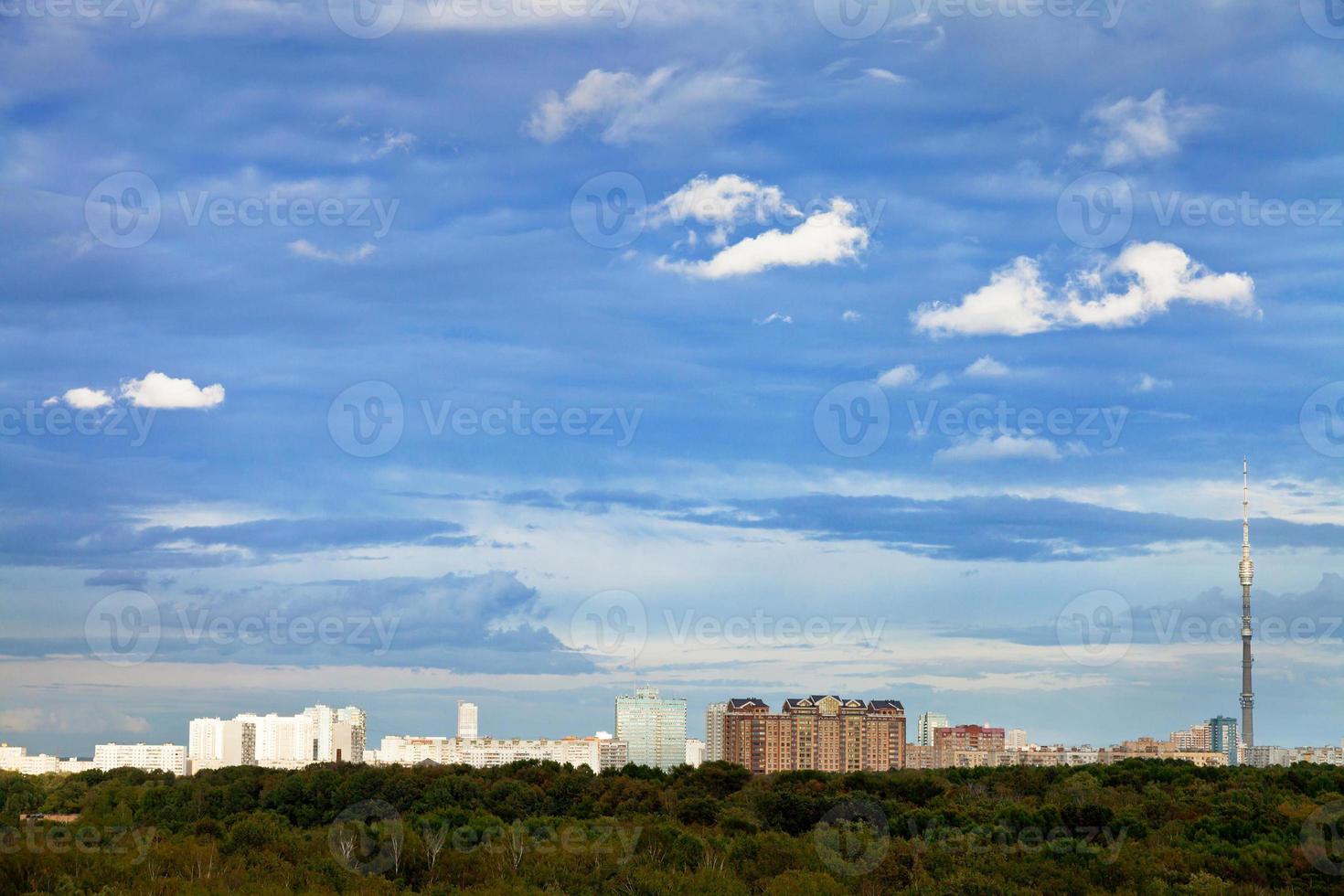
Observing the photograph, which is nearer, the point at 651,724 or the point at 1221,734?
the point at 651,724

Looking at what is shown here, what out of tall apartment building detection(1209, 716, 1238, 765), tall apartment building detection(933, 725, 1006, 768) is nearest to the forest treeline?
tall apartment building detection(933, 725, 1006, 768)

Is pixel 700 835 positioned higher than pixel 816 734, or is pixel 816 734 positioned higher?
A: pixel 700 835

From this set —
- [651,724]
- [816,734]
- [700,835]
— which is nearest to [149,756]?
[651,724]

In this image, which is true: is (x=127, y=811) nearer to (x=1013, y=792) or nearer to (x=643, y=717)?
(x=1013, y=792)

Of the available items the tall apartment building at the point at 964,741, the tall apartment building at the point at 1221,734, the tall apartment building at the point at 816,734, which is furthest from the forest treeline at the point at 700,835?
the tall apartment building at the point at 1221,734

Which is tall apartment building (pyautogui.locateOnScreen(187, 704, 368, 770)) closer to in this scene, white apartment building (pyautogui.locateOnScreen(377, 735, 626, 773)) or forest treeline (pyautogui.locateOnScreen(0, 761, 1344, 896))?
white apartment building (pyautogui.locateOnScreen(377, 735, 626, 773))

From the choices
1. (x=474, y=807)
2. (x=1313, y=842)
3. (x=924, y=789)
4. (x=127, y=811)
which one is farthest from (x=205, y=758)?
(x=1313, y=842)

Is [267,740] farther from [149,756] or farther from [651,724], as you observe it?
[651,724]

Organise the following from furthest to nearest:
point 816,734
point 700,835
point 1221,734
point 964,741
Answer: point 1221,734
point 964,741
point 816,734
point 700,835
